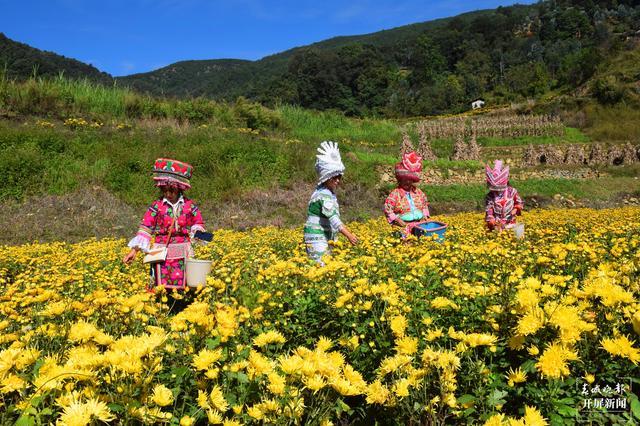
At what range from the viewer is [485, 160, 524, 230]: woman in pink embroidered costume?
6.49 m

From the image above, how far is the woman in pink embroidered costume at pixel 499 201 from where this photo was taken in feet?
21.3

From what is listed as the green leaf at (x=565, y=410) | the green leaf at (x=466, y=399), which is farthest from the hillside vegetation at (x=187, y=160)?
→ the green leaf at (x=565, y=410)

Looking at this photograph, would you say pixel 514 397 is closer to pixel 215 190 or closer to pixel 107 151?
pixel 215 190

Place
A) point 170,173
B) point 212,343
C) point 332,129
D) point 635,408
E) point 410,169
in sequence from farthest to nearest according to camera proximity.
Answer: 1. point 332,129
2. point 410,169
3. point 170,173
4. point 212,343
5. point 635,408

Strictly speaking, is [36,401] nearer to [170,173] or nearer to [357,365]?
[357,365]

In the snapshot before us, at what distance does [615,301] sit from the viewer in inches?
68.1

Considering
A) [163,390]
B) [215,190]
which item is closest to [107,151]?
[215,190]

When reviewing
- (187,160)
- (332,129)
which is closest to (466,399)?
(187,160)

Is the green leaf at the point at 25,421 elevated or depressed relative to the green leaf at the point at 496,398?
elevated

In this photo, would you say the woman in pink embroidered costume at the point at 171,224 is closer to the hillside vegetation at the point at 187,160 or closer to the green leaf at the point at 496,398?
the green leaf at the point at 496,398

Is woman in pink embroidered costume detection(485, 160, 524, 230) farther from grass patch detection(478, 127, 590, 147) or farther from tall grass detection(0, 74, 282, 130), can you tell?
grass patch detection(478, 127, 590, 147)

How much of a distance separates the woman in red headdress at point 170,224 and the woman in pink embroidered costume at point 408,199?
8.25 feet

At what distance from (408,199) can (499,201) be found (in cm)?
175

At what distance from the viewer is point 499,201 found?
654cm
